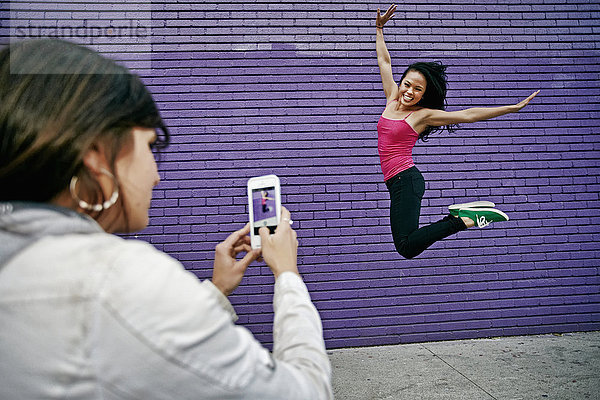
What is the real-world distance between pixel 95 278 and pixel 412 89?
3313 mm

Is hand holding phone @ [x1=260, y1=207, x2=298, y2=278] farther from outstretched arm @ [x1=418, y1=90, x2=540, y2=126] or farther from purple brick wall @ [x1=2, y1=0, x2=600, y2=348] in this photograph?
purple brick wall @ [x1=2, y1=0, x2=600, y2=348]

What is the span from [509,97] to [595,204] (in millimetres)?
1588

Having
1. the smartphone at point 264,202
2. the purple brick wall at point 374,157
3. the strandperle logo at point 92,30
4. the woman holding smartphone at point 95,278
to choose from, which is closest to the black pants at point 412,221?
the purple brick wall at point 374,157

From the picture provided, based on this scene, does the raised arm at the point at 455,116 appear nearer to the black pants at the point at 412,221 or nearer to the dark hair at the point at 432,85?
the dark hair at the point at 432,85

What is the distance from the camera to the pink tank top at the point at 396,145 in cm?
358

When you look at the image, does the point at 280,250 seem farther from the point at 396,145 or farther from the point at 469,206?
the point at 469,206

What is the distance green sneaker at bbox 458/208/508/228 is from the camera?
11.9 feet

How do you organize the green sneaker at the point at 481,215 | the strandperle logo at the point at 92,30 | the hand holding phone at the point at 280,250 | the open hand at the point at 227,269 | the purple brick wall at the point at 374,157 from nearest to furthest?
the hand holding phone at the point at 280,250, the open hand at the point at 227,269, the green sneaker at the point at 481,215, the purple brick wall at the point at 374,157, the strandperle logo at the point at 92,30

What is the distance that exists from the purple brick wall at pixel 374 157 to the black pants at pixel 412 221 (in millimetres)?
1013

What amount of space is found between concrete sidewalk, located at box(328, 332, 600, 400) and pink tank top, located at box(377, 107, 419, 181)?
1.76 meters

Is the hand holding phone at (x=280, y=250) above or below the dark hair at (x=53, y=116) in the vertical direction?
below

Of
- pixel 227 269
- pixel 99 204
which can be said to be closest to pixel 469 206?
pixel 227 269

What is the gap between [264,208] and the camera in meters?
1.64

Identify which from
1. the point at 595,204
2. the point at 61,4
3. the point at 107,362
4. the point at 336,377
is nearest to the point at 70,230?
the point at 107,362
